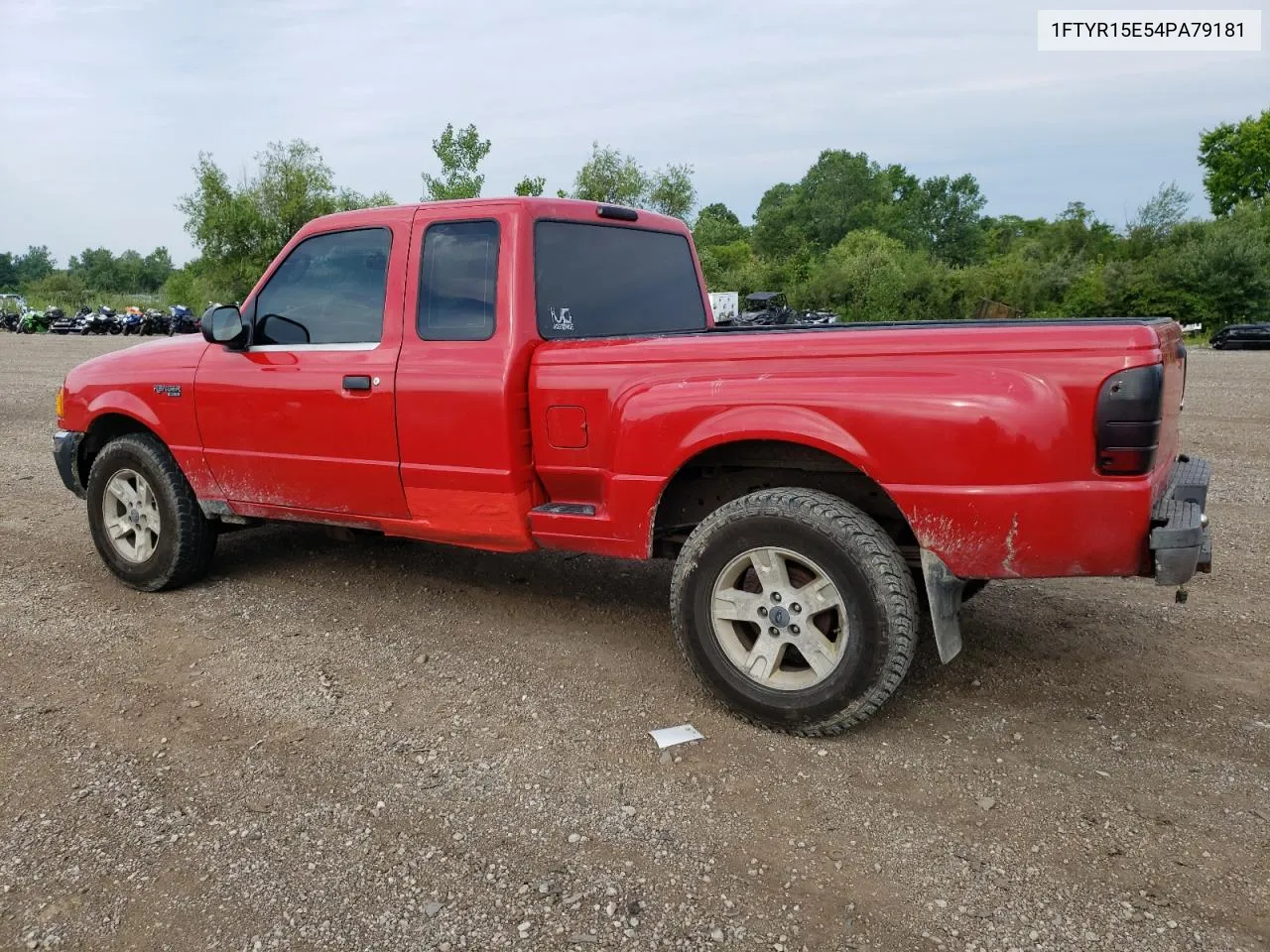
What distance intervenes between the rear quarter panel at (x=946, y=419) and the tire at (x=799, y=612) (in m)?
0.21

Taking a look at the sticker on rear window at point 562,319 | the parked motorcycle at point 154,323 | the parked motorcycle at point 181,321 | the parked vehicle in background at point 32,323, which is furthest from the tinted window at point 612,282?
the parked vehicle in background at point 32,323

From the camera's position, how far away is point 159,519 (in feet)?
16.6

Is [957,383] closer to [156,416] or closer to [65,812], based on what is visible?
[65,812]

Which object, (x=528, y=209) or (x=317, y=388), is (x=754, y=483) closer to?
(x=528, y=209)

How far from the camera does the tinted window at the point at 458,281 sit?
13.2ft

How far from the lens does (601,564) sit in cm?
557

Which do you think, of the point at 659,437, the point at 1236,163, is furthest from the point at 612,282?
the point at 1236,163

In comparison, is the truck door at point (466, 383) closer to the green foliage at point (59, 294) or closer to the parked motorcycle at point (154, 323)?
the parked motorcycle at point (154, 323)

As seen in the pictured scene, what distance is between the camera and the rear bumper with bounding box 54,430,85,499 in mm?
5344

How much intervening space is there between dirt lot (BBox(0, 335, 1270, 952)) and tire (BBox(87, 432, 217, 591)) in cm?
17

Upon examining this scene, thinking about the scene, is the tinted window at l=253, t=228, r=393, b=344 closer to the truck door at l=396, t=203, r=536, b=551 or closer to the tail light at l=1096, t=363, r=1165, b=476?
the truck door at l=396, t=203, r=536, b=551

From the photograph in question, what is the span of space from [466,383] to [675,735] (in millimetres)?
1661

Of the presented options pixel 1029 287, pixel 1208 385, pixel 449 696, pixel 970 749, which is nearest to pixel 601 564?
pixel 449 696

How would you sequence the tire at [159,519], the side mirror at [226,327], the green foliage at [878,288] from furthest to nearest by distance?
the green foliage at [878,288] → the tire at [159,519] → the side mirror at [226,327]
